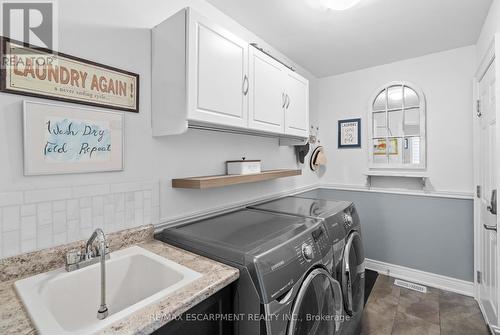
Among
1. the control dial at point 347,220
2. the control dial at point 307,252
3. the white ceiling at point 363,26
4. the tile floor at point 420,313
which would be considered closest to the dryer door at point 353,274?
the control dial at point 347,220

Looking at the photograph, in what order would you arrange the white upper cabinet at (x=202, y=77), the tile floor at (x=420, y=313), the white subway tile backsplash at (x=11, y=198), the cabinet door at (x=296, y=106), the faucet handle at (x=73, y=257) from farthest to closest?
1. the cabinet door at (x=296, y=106)
2. the tile floor at (x=420, y=313)
3. the white upper cabinet at (x=202, y=77)
4. the faucet handle at (x=73, y=257)
5. the white subway tile backsplash at (x=11, y=198)

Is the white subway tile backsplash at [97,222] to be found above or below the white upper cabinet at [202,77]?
below

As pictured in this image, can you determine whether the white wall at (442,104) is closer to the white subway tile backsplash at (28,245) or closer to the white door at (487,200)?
the white door at (487,200)

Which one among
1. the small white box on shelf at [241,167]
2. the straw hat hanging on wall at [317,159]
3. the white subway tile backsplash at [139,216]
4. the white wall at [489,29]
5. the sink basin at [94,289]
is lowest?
the sink basin at [94,289]

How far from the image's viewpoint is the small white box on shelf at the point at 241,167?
1.83 m

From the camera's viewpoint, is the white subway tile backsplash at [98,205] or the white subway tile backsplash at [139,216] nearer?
the white subway tile backsplash at [98,205]

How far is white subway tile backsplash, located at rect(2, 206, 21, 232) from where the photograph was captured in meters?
0.95

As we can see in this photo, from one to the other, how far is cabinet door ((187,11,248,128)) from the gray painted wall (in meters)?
1.95

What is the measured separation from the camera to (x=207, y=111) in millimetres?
1357

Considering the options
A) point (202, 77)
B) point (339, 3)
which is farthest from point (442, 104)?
point (202, 77)

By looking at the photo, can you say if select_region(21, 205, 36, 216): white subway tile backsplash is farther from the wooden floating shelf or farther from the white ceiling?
the white ceiling

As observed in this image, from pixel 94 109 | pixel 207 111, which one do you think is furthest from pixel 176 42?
pixel 94 109

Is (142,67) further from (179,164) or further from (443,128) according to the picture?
(443,128)

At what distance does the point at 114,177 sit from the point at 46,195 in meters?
0.29
